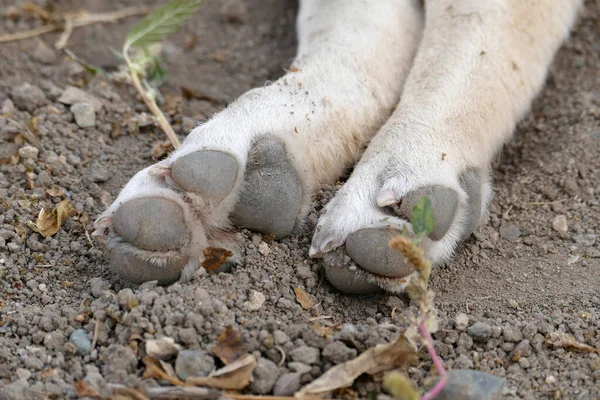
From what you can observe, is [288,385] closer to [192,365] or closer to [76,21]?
[192,365]

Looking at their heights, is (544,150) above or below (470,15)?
below

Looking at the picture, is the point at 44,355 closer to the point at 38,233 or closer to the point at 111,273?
the point at 111,273

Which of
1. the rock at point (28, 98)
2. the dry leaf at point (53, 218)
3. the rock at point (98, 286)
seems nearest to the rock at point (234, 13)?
the rock at point (28, 98)

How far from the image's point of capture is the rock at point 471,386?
1.47 m

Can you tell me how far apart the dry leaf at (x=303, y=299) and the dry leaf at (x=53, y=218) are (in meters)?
0.67

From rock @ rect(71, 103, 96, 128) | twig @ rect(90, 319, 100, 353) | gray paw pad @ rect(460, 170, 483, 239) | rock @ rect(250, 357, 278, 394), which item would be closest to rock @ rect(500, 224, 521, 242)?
gray paw pad @ rect(460, 170, 483, 239)

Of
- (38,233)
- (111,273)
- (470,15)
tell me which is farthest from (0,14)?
(470,15)

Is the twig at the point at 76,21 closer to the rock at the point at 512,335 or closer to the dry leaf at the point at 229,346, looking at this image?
the dry leaf at the point at 229,346

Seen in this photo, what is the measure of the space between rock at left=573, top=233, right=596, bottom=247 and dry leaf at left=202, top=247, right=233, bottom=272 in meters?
0.97

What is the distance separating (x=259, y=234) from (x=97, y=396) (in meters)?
0.55

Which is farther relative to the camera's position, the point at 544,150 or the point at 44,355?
the point at 544,150

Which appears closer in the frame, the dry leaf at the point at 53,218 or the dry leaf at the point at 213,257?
the dry leaf at the point at 213,257

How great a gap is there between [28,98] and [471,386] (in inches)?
64.5

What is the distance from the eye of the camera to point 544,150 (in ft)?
8.05
